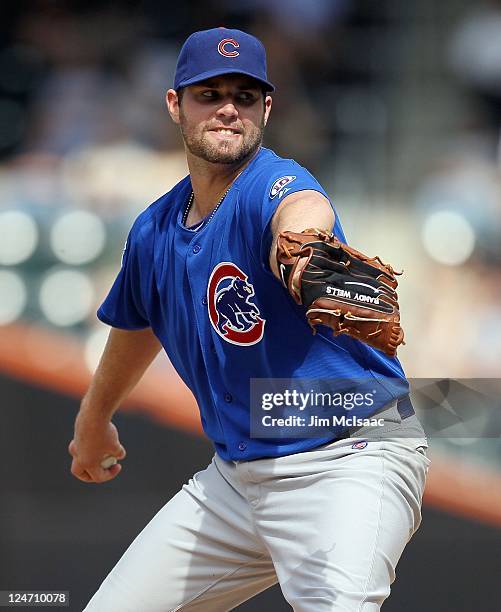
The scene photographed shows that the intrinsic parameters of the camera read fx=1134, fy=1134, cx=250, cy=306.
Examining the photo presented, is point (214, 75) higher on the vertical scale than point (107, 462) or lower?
higher

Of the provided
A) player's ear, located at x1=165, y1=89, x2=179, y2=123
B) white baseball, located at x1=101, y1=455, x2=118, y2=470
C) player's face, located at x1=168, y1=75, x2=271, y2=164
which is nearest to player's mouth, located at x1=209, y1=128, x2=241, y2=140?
player's face, located at x1=168, y1=75, x2=271, y2=164

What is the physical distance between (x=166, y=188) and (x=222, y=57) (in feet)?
6.48

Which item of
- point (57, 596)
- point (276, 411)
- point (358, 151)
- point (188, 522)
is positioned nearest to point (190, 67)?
point (276, 411)

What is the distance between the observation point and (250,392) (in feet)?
8.20

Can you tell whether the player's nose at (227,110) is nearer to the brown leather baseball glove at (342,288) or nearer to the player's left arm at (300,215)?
the player's left arm at (300,215)

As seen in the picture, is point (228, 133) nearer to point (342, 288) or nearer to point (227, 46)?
point (227, 46)

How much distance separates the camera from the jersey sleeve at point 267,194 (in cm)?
227

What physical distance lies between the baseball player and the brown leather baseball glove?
0.07m

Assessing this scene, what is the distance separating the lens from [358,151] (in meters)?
4.45

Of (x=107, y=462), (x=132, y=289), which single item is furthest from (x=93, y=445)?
(x=132, y=289)

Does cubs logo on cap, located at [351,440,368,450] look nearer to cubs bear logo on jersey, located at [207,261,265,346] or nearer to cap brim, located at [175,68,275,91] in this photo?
cubs bear logo on jersey, located at [207,261,265,346]

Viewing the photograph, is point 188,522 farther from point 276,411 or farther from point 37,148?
point 37,148

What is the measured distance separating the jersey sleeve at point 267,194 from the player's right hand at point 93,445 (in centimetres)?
91

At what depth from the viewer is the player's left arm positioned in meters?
2.09
